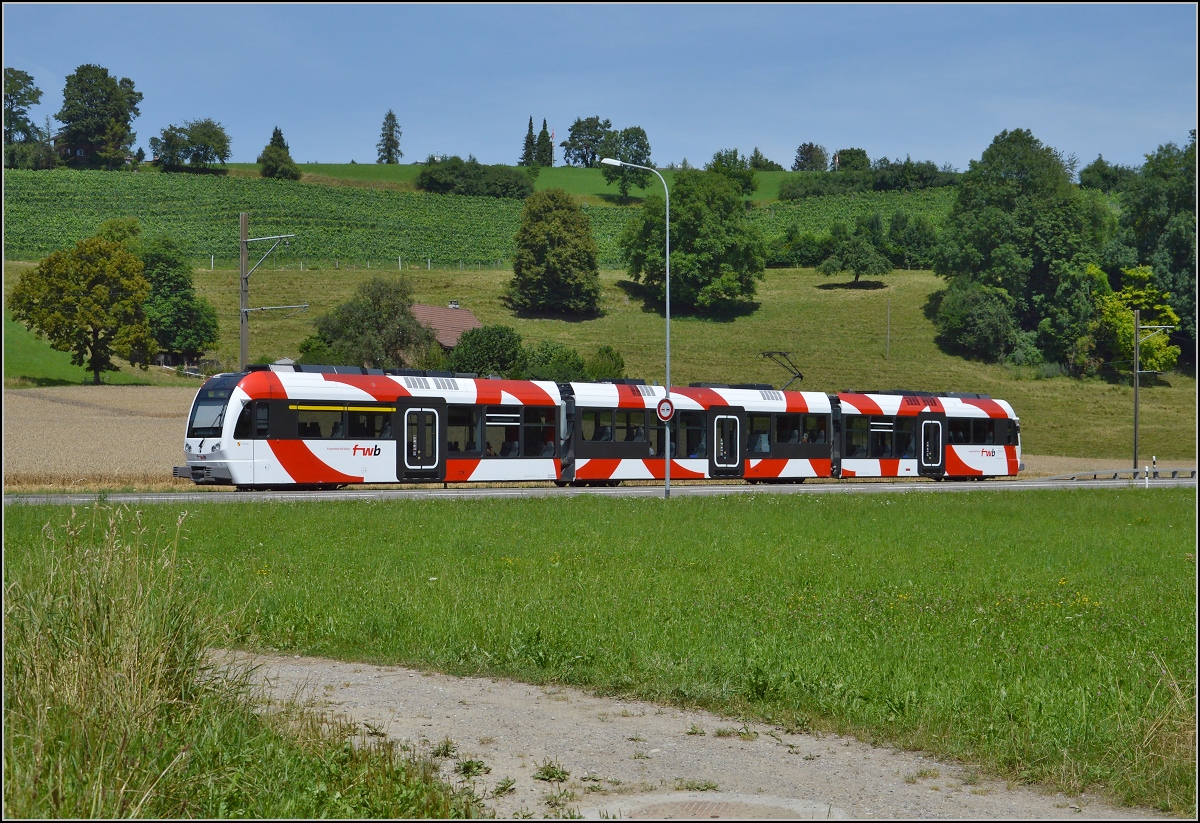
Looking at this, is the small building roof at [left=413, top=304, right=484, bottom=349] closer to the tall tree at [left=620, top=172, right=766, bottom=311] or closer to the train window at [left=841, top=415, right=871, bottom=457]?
the tall tree at [left=620, top=172, right=766, bottom=311]

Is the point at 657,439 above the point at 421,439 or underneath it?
underneath

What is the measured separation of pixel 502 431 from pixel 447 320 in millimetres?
56128

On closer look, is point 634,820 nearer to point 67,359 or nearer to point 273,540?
point 273,540

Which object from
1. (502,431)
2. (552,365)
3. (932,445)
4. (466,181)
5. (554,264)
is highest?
(466,181)

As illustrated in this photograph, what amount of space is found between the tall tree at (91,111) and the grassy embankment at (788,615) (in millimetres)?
115004

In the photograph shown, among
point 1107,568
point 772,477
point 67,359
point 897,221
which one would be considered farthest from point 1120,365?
point 1107,568

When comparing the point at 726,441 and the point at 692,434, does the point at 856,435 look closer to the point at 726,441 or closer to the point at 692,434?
the point at 726,441

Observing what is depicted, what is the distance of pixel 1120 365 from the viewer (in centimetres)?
9494

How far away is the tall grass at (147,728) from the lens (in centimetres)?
587

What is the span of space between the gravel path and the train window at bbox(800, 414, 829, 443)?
32577mm

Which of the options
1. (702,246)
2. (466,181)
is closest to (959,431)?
(702,246)

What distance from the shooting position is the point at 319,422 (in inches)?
1213

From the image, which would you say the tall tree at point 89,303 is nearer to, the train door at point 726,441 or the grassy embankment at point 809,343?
the grassy embankment at point 809,343

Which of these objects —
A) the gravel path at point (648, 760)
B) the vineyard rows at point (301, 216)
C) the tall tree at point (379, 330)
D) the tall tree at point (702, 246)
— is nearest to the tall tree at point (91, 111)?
the vineyard rows at point (301, 216)
